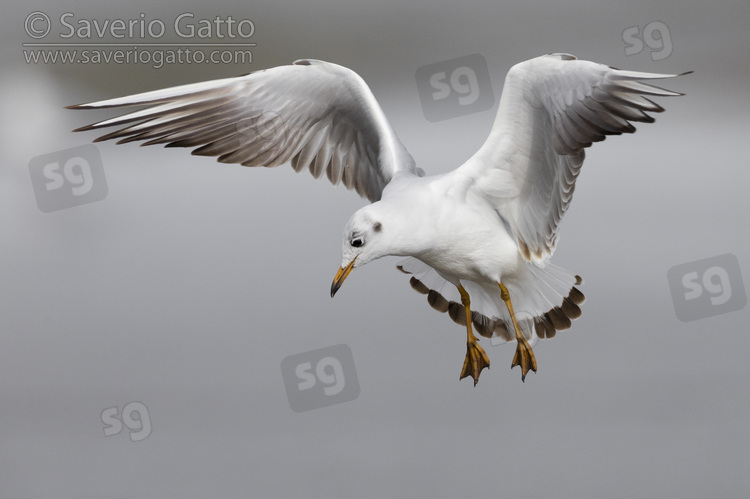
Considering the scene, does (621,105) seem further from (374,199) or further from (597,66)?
(374,199)

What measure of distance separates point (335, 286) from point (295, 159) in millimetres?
735

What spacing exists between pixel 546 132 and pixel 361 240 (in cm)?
64

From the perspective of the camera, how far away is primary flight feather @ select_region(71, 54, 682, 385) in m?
2.42

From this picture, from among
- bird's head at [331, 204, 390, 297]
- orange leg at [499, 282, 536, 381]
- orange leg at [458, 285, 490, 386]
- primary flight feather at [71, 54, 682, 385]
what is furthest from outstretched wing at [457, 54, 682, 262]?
bird's head at [331, 204, 390, 297]

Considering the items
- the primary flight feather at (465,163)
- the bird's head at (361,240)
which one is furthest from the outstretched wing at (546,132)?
the bird's head at (361,240)

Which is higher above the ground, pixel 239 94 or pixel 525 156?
pixel 239 94

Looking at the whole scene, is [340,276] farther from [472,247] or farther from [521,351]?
[521,351]

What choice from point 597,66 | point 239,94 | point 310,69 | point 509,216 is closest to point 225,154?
point 239,94

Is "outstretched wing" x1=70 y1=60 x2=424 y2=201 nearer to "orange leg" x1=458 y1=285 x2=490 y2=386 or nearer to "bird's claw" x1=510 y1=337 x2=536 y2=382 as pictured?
"orange leg" x1=458 y1=285 x2=490 y2=386

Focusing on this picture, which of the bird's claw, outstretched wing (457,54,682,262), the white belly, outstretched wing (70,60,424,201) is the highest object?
outstretched wing (70,60,424,201)

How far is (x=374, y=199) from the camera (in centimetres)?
311

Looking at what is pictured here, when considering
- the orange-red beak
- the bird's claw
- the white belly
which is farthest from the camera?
the bird's claw

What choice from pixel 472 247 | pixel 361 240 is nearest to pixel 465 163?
pixel 472 247

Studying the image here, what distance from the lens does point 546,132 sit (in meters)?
2.63
